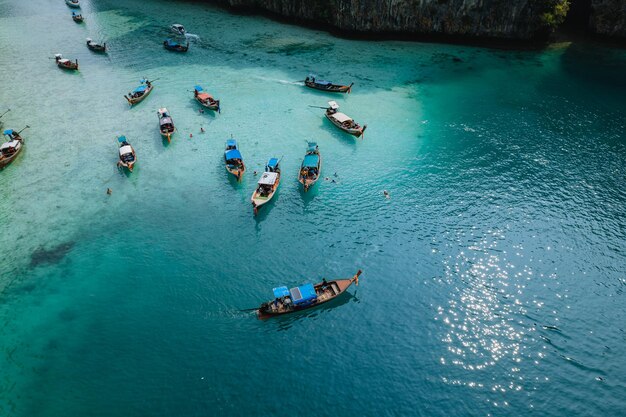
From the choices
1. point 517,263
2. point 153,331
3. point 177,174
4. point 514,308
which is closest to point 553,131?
point 517,263

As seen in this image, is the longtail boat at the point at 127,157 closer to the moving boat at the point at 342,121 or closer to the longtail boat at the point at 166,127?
the longtail boat at the point at 166,127

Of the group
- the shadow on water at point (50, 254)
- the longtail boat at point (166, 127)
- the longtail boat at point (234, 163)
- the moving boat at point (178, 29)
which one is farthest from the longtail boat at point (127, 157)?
the moving boat at point (178, 29)

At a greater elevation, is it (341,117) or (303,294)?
(341,117)

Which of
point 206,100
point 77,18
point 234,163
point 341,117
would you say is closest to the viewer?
point 234,163

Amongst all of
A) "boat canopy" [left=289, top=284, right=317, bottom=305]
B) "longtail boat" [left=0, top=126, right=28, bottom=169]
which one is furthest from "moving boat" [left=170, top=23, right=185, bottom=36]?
"boat canopy" [left=289, top=284, right=317, bottom=305]

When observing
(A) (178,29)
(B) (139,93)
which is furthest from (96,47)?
(B) (139,93)

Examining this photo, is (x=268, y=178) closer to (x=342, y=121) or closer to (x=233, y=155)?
(x=233, y=155)
